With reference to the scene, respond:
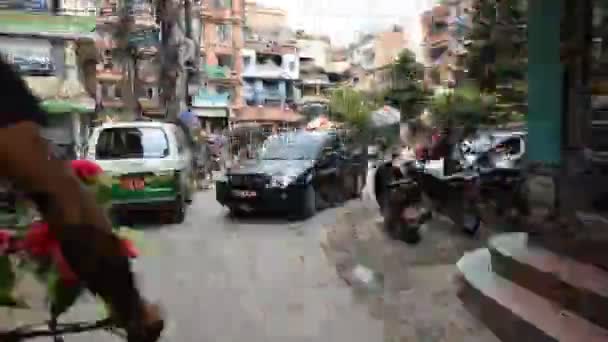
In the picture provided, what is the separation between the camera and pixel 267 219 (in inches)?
547

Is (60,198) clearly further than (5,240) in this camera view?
No

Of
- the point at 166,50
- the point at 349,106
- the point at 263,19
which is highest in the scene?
the point at 263,19

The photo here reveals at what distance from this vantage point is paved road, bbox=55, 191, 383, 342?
20.0ft

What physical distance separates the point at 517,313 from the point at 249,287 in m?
3.33

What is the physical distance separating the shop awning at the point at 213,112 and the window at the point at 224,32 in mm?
5569

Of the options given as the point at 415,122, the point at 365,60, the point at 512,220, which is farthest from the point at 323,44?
the point at 512,220

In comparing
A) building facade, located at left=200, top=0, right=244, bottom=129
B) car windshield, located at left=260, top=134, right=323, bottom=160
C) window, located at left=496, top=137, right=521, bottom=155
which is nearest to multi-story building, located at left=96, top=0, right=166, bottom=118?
building facade, located at left=200, top=0, right=244, bottom=129

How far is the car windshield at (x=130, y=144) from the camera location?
12.8 metres

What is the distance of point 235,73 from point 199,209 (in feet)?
137

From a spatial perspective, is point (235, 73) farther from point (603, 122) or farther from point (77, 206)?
point (77, 206)

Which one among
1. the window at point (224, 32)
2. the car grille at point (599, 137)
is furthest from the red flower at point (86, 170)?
the window at point (224, 32)

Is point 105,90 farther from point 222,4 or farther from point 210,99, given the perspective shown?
point 222,4

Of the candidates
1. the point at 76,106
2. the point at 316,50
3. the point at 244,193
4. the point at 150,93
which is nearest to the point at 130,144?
the point at 244,193

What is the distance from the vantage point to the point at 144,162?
492 inches
